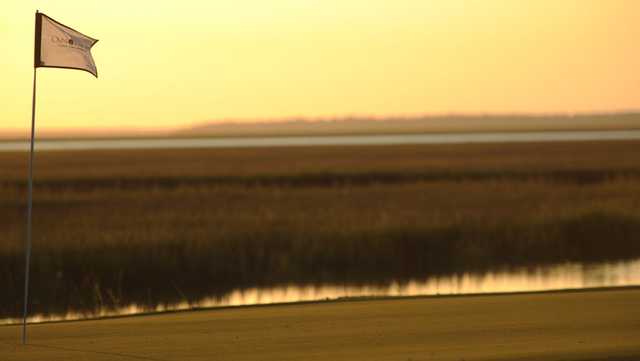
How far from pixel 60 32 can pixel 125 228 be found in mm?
24364

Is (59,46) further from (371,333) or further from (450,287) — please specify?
(450,287)

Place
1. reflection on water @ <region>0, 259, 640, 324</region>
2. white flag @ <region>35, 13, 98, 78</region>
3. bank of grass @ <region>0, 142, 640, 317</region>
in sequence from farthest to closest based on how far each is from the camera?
bank of grass @ <region>0, 142, 640, 317</region>, reflection on water @ <region>0, 259, 640, 324</region>, white flag @ <region>35, 13, 98, 78</region>

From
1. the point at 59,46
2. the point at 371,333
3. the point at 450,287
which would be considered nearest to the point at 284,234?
the point at 450,287

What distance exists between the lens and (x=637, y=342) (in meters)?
12.1

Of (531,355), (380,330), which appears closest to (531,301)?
(380,330)

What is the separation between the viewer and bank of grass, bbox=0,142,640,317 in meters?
28.2

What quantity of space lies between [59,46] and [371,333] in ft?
15.1

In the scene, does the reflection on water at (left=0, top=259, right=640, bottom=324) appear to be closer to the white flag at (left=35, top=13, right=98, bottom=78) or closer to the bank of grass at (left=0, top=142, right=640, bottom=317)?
the bank of grass at (left=0, top=142, right=640, bottom=317)

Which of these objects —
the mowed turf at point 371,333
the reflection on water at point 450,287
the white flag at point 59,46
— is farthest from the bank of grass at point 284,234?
the white flag at point 59,46

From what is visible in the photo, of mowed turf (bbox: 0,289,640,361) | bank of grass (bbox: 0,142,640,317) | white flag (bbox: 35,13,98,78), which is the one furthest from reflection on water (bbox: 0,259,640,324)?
white flag (bbox: 35,13,98,78)

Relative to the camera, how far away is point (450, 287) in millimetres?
25875

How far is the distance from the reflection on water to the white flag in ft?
32.6

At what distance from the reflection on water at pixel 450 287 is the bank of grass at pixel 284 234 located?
951 mm

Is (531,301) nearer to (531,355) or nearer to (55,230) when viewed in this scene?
(531,355)
